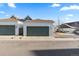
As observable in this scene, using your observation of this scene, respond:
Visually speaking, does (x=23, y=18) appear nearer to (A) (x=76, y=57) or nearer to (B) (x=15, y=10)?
(B) (x=15, y=10)

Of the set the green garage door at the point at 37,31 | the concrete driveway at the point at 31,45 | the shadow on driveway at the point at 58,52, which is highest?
the green garage door at the point at 37,31

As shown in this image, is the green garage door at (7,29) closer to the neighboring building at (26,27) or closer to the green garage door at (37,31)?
the neighboring building at (26,27)

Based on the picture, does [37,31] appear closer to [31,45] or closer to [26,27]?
[26,27]

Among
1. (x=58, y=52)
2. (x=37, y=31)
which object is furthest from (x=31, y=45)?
(x=58, y=52)

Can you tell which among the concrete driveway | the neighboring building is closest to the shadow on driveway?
the concrete driveway

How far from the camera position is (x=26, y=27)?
600cm

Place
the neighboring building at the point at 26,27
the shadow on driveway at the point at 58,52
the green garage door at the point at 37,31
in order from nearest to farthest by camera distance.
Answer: the shadow on driveway at the point at 58,52
the neighboring building at the point at 26,27
the green garage door at the point at 37,31

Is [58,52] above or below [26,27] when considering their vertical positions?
below

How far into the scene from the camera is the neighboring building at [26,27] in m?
5.86

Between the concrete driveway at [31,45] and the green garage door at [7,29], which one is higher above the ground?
the green garage door at [7,29]

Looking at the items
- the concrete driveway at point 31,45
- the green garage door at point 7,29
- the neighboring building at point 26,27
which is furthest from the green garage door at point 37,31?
the green garage door at point 7,29

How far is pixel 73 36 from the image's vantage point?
19.2ft

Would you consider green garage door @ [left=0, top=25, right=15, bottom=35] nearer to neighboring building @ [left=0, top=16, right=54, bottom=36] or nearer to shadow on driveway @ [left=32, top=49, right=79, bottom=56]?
neighboring building @ [left=0, top=16, right=54, bottom=36]

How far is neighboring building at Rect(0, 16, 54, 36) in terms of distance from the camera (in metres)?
5.86
